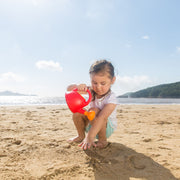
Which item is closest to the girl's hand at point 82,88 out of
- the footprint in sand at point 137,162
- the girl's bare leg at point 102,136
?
the girl's bare leg at point 102,136

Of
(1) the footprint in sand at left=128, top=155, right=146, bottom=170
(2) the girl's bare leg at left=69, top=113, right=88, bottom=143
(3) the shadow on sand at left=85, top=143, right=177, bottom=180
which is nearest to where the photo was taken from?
(3) the shadow on sand at left=85, top=143, right=177, bottom=180

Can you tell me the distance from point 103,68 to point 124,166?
965 mm

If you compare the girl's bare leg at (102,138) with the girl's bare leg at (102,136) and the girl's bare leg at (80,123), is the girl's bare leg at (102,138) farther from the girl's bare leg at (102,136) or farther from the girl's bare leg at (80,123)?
the girl's bare leg at (80,123)

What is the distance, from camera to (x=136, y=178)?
110 centimetres

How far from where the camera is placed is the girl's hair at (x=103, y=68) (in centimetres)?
172

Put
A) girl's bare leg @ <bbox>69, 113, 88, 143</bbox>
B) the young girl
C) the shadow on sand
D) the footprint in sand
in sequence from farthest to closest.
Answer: girl's bare leg @ <bbox>69, 113, 88, 143</bbox>
the young girl
the footprint in sand
the shadow on sand

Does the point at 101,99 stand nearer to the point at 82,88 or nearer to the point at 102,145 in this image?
the point at 82,88

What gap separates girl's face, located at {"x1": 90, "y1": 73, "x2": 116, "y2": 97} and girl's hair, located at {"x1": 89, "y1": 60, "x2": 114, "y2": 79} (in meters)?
0.04

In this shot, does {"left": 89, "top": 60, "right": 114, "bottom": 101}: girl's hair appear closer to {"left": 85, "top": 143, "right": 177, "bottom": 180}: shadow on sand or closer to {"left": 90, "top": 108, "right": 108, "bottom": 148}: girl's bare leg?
{"left": 90, "top": 108, "right": 108, "bottom": 148}: girl's bare leg

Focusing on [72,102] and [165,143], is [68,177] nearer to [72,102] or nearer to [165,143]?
[72,102]

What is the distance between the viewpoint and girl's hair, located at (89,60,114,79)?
172 cm

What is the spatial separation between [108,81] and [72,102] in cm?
47

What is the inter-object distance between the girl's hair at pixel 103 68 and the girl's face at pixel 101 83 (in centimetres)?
4

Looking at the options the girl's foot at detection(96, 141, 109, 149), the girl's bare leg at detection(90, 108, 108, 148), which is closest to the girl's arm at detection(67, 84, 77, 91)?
the girl's bare leg at detection(90, 108, 108, 148)
